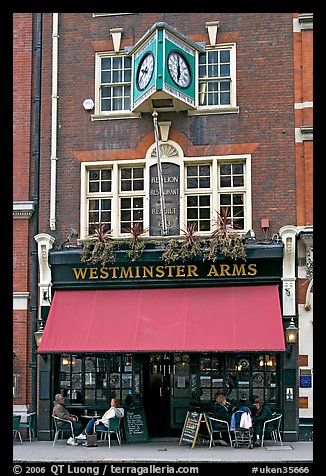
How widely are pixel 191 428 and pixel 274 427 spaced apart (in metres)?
2.01

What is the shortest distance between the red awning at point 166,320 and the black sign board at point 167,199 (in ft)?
5.58

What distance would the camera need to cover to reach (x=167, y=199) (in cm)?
1938

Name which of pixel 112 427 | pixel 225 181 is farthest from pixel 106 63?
pixel 112 427

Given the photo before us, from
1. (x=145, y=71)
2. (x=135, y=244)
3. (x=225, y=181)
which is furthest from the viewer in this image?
(x=225, y=181)

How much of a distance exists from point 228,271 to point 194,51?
5.76 metres

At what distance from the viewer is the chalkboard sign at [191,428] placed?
17297 millimetres

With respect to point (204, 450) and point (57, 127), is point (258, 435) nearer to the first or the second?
point (204, 450)

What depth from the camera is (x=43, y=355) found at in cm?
1912

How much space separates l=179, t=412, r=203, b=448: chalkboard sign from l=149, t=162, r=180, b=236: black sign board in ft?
15.3

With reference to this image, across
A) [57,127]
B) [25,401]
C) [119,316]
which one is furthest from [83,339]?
[57,127]

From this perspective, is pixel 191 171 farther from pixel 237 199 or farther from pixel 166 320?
pixel 166 320

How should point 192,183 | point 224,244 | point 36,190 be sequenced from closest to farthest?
point 224,244 → point 192,183 → point 36,190

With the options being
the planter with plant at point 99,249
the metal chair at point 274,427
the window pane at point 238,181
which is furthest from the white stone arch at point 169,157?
the metal chair at point 274,427

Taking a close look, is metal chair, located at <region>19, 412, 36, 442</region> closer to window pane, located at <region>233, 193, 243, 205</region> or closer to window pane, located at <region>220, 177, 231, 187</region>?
window pane, located at <region>233, 193, 243, 205</region>
